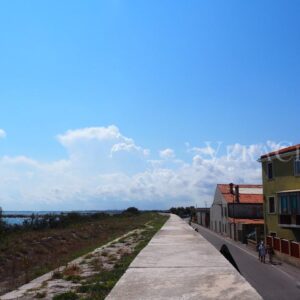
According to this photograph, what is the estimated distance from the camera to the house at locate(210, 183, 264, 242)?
5059cm

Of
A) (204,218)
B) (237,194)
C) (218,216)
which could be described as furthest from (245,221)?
(204,218)

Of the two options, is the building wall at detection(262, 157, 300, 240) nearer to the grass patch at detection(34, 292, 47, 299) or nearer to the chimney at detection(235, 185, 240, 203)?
the chimney at detection(235, 185, 240, 203)

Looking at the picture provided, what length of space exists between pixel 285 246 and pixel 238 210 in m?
27.7

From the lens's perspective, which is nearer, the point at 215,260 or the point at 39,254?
the point at 215,260


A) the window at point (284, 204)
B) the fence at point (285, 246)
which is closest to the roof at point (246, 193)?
the fence at point (285, 246)

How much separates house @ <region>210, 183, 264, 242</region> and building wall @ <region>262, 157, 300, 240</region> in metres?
9.34

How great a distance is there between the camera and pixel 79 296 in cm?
740

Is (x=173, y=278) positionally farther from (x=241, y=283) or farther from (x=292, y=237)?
(x=292, y=237)

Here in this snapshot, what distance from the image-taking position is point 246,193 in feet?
210

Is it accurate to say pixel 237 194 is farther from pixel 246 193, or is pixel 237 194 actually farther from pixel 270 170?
pixel 270 170

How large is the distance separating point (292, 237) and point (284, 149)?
6.33 meters

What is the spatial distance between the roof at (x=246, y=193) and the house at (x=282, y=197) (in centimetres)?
2098

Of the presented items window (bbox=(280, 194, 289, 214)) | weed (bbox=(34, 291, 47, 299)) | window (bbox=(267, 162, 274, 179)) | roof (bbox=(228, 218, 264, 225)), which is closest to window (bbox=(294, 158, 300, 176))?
window (bbox=(280, 194, 289, 214))

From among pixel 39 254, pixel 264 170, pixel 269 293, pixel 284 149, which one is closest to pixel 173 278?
pixel 269 293
